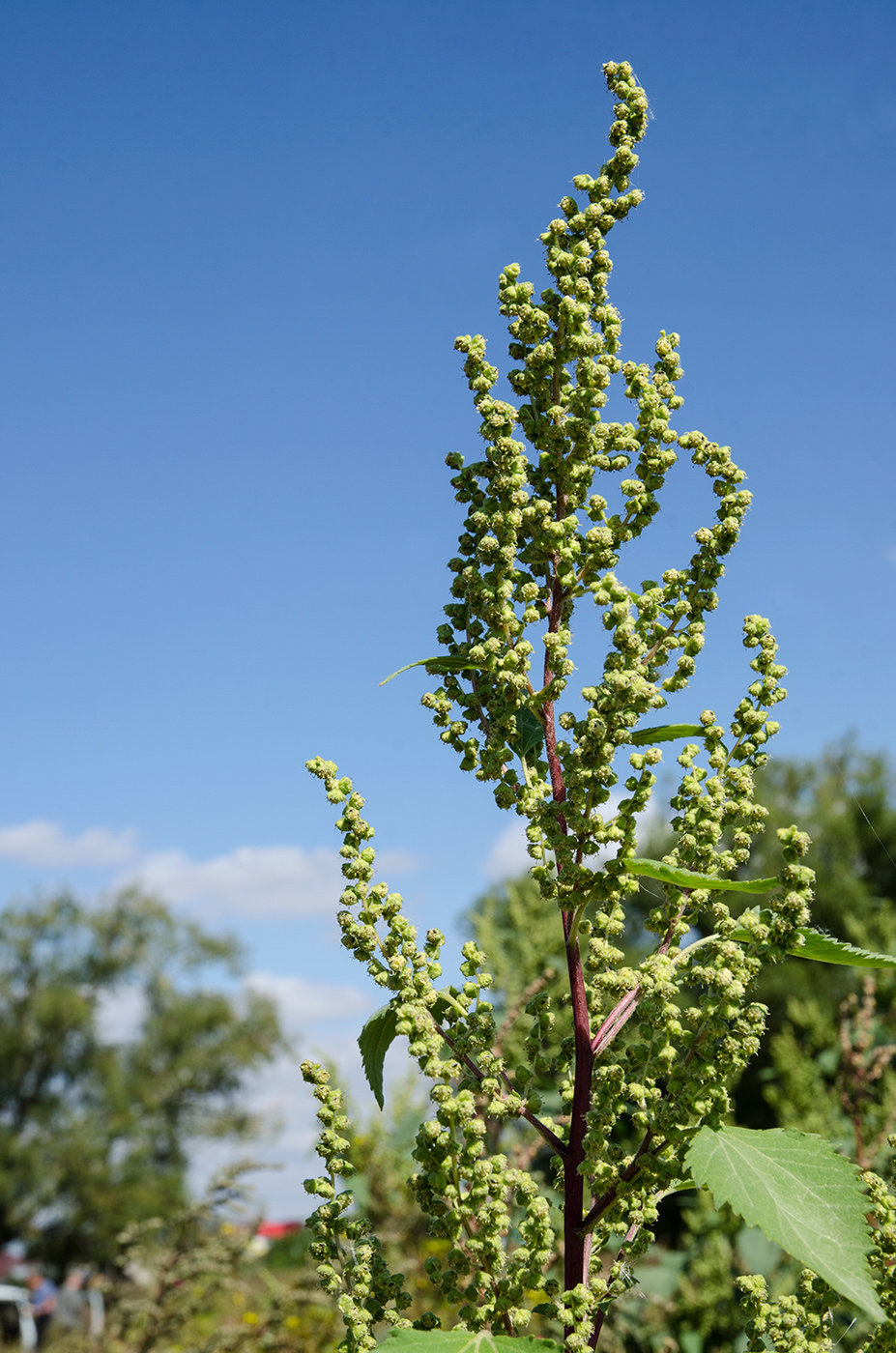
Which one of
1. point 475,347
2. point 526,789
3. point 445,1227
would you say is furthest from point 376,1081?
point 475,347

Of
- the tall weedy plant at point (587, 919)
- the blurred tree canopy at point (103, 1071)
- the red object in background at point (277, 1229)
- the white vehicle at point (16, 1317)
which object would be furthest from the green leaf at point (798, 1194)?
the blurred tree canopy at point (103, 1071)

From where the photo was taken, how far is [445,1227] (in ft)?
5.80

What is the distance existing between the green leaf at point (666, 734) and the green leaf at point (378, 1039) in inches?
24.0

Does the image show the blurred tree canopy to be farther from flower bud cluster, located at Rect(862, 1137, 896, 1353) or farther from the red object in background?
flower bud cluster, located at Rect(862, 1137, 896, 1353)

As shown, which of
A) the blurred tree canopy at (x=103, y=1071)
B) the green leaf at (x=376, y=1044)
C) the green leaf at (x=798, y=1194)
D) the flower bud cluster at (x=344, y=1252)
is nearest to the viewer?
the green leaf at (x=798, y=1194)

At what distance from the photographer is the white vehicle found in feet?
72.9

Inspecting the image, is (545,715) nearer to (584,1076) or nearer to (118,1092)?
(584,1076)

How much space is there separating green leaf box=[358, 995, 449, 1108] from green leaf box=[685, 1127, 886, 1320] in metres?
0.51

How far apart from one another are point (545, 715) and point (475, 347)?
2.37 ft

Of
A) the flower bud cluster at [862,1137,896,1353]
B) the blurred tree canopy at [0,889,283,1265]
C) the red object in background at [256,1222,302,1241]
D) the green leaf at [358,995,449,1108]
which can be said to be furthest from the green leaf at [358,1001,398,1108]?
the blurred tree canopy at [0,889,283,1265]

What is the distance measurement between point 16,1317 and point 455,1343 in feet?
110

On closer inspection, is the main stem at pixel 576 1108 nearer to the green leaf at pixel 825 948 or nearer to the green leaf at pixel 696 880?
the green leaf at pixel 696 880

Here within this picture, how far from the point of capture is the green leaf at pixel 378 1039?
1.98 metres

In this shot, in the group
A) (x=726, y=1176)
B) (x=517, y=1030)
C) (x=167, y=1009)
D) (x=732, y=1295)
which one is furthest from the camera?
(x=167, y=1009)
